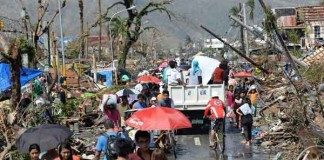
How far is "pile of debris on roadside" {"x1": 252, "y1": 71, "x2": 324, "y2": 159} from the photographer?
13849 mm

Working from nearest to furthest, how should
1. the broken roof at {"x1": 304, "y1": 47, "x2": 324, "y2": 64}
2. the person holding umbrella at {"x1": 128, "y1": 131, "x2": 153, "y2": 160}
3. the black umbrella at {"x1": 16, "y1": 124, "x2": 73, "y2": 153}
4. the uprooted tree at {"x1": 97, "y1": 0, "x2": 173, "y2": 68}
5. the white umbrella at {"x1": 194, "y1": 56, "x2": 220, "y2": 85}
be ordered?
the person holding umbrella at {"x1": 128, "y1": 131, "x2": 153, "y2": 160} → the black umbrella at {"x1": 16, "y1": 124, "x2": 73, "y2": 153} → the broken roof at {"x1": 304, "y1": 47, "x2": 324, "y2": 64} → the white umbrella at {"x1": 194, "y1": 56, "x2": 220, "y2": 85} → the uprooted tree at {"x1": 97, "y1": 0, "x2": 173, "y2": 68}

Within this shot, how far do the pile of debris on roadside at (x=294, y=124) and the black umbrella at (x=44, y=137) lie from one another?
A: 4870 millimetres

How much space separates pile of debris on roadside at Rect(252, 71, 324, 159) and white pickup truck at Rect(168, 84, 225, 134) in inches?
72.0

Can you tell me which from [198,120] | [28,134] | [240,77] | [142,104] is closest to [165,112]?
[28,134]

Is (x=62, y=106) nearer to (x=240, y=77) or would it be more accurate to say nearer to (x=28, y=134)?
(x=28, y=134)

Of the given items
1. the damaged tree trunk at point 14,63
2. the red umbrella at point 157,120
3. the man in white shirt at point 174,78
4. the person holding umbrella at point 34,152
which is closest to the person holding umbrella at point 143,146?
the person holding umbrella at point 34,152

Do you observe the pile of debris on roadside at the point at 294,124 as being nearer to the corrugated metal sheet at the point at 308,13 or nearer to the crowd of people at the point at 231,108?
the crowd of people at the point at 231,108

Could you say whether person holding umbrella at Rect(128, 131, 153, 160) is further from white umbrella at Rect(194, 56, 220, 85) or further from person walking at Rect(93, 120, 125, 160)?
white umbrella at Rect(194, 56, 220, 85)

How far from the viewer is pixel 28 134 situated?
10523 millimetres

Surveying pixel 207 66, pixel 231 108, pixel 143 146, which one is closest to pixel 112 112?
pixel 143 146

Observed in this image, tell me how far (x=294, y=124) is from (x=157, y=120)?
5.98m

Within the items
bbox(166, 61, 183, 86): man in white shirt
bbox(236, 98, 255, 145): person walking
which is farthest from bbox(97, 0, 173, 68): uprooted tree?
bbox(236, 98, 255, 145): person walking

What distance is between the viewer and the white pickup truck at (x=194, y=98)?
2153 cm

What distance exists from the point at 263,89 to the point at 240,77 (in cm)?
170
